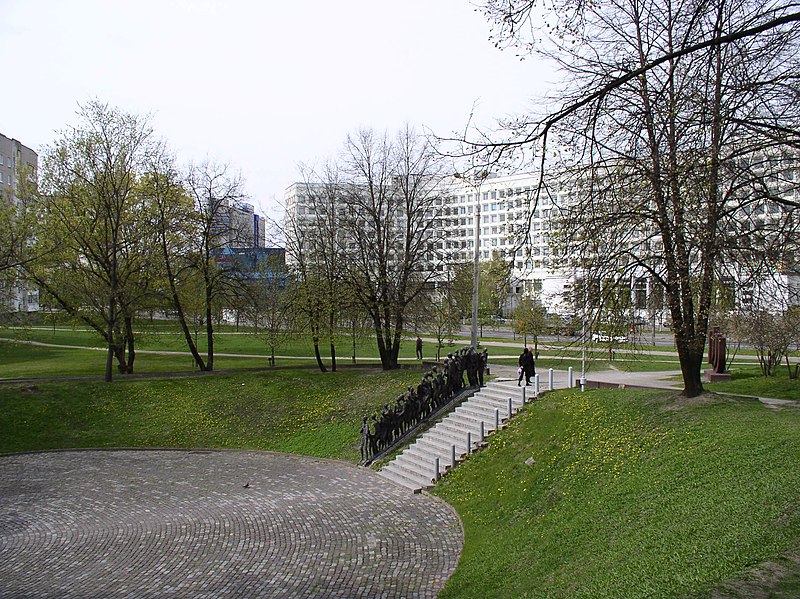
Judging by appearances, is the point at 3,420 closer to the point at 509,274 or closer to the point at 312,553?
the point at 312,553

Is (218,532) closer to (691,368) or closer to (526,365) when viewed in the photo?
(526,365)

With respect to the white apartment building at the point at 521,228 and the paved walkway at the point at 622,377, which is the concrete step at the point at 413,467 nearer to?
the white apartment building at the point at 521,228

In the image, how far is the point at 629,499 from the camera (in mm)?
11328

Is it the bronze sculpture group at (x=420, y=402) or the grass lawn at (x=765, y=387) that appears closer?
the grass lawn at (x=765, y=387)

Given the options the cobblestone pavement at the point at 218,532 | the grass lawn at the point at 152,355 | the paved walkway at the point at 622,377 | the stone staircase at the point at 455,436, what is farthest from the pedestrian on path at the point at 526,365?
the grass lawn at the point at 152,355

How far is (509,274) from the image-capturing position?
10.0m

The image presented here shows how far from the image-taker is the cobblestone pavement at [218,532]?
36.6ft

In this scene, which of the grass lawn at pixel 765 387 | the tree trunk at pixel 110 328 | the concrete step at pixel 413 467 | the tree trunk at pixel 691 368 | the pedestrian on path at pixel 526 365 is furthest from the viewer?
the tree trunk at pixel 110 328

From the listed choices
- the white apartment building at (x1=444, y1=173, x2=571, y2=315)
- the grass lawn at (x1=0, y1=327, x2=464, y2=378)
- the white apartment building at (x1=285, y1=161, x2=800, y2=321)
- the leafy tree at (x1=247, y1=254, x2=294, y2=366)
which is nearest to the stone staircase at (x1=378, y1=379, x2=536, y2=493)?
the white apartment building at (x1=285, y1=161, x2=800, y2=321)

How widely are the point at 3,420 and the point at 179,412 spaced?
5836 millimetres

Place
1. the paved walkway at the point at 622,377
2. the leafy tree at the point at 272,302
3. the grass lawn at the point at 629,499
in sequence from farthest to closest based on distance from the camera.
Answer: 1. the leafy tree at the point at 272,302
2. the paved walkway at the point at 622,377
3. the grass lawn at the point at 629,499

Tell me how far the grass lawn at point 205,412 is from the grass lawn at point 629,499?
6.54 m

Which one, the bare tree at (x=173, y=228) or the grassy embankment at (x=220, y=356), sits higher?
the bare tree at (x=173, y=228)

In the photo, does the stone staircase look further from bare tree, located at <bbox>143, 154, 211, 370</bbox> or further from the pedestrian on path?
bare tree, located at <bbox>143, 154, 211, 370</bbox>
